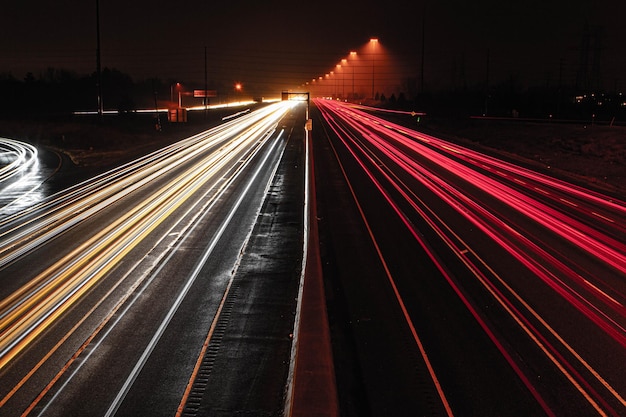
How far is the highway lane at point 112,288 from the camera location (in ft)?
27.3

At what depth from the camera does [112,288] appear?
12.4 meters

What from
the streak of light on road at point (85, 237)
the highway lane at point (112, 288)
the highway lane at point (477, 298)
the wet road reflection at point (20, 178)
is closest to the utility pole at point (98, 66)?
the wet road reflection at point (20, 178)

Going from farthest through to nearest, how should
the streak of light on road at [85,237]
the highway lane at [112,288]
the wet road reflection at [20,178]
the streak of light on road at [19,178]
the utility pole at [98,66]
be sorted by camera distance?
the utility pole at [98,66]
the streak of light on road at [19,178]
the wet road reflection at [20,178]
the streak of light on road at [85,237]
the highway lane at [112,288]

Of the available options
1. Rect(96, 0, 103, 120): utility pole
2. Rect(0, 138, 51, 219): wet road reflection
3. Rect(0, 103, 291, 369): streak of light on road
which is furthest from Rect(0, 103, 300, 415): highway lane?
Rect(96, 0, 103, 120): utility pole

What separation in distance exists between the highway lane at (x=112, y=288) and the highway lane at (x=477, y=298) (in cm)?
277

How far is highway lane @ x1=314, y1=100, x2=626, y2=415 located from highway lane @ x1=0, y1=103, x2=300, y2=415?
2772mm

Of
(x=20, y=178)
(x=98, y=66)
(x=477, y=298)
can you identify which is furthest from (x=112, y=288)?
(x=98, y=66)

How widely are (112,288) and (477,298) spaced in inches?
309

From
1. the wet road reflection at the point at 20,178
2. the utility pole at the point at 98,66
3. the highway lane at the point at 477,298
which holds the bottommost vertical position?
the highway lane at the point at 477,298

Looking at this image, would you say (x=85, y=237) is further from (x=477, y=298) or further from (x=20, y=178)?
(x=20, y=178)

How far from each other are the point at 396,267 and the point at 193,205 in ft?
32.8

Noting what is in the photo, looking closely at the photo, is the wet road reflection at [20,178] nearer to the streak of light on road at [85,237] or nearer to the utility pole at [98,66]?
the streak of light on road at [85,237]

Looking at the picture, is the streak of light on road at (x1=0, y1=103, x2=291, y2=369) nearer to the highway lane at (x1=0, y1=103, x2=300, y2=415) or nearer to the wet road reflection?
the highway lane at (x1=0, y1=103, x2=300, y2=415)

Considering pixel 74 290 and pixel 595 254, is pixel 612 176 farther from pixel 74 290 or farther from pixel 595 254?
pixel 74 290
